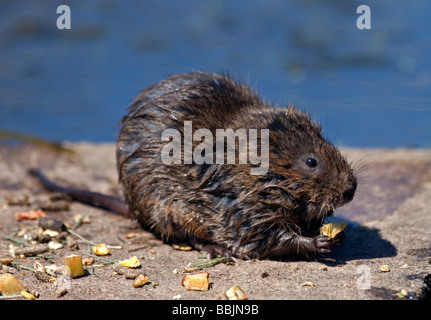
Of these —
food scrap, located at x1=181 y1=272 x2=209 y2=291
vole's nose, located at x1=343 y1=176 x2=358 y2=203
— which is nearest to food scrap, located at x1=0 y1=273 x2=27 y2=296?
food scrap, located at x1=181 y1=272 x2=209 y2=291

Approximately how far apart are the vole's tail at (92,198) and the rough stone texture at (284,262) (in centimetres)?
8

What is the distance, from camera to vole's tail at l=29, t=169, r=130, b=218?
5930 millimetres

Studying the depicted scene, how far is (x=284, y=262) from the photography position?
15.3 feet

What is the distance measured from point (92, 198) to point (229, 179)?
2040 millimetres

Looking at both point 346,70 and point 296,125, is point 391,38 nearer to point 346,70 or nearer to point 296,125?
point 346,70

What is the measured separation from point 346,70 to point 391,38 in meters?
1.71

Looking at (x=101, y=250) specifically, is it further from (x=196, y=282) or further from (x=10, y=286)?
(x=196, y=282)

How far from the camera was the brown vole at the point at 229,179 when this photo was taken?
4.64 m

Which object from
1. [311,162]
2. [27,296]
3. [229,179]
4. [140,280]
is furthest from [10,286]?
[311,162]

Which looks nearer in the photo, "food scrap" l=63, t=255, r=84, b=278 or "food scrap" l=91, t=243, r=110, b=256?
"food scrap" l=63, t=255, r=84, b=278

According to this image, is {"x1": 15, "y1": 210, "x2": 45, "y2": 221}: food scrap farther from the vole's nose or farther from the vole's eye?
the vole's nose

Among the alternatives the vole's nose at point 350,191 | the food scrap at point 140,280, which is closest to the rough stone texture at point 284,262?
the food scrap at point 140,280

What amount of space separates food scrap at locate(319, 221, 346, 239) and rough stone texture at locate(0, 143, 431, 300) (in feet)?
0.63
